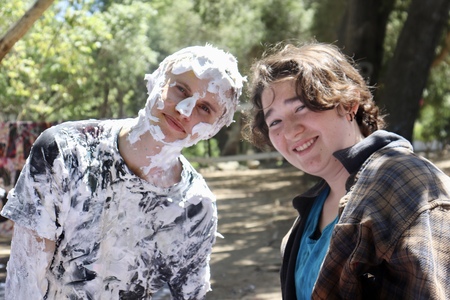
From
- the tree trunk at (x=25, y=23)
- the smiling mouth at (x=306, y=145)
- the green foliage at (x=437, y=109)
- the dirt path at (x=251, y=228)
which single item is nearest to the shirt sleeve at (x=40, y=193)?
the smiling mouth at (x=306, y=145)

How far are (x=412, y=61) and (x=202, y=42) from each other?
13.1 metres

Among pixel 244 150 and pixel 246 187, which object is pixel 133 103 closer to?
pixel 244 150

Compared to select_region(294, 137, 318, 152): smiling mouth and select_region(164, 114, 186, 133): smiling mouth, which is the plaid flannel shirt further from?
select_region(164, 114, 186, 133): smiling mouth

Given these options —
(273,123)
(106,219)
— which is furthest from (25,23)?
(273,123)

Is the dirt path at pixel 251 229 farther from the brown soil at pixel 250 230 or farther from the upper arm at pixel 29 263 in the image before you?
the upper arm at pixel 29 263

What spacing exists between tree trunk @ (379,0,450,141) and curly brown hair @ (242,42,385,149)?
7181 millimetres

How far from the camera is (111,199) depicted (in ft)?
8.32

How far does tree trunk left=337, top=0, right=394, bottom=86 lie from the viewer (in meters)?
10.9

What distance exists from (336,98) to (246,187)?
44.2ft

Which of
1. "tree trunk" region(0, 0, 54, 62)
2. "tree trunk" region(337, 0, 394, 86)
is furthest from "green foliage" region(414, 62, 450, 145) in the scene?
"tree trunk" region(0, 0, 54, 62)

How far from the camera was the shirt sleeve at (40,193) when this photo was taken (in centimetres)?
238

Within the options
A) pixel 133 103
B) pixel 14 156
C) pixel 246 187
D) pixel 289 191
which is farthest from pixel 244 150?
pixel 14 156

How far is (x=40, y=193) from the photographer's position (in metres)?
2.41

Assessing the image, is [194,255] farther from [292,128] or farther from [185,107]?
[292,128]
